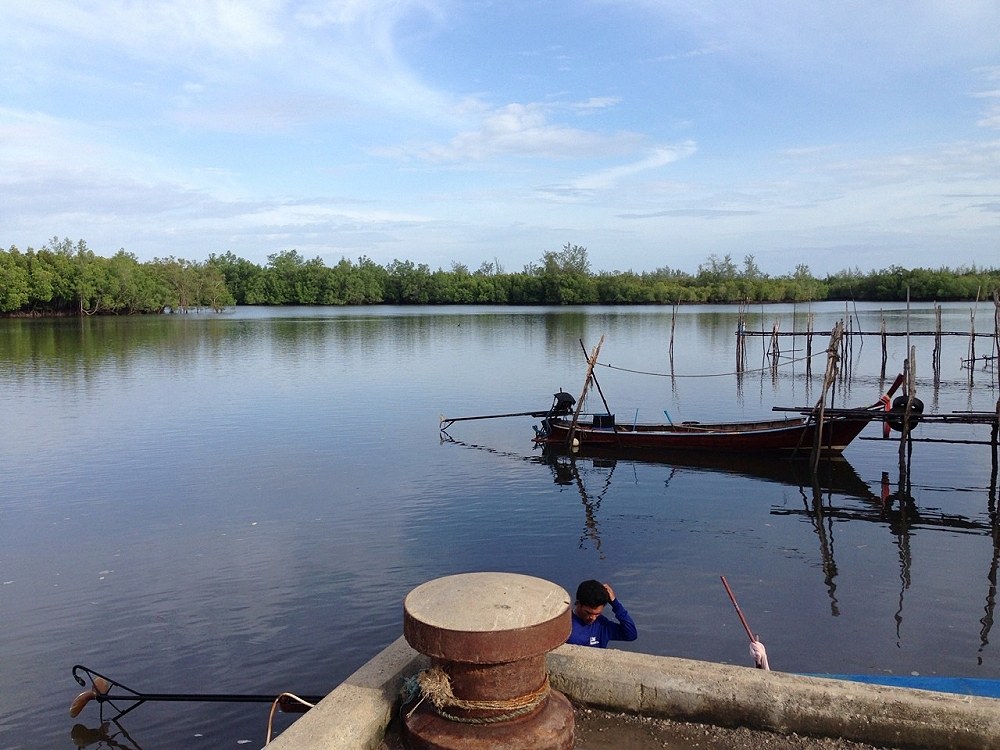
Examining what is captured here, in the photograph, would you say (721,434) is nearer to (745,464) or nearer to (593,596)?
(745,464)

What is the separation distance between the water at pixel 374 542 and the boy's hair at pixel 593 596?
3793 mm

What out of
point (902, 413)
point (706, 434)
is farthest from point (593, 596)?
point (706, 434)

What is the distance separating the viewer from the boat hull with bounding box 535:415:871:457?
20609 mm

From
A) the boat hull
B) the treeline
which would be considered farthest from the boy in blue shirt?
the treeline

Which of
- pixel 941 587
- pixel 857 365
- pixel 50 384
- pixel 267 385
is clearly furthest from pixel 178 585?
pixel 857 365

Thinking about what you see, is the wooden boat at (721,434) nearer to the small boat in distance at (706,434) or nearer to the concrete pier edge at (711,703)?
the small boat in distance at (706,434)

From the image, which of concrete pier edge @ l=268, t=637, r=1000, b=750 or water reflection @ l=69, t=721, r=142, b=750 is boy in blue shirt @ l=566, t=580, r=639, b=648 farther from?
water reflection @ l=69, t=721, r=142, b=750

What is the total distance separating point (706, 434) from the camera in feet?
70.2

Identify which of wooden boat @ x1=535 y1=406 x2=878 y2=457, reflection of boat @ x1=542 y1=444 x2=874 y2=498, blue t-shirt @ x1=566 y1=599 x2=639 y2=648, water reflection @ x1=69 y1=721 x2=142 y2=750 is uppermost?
blue t-shirt @ x1=566 y1=599 x2=639 y2=648

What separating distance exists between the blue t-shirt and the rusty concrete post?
1.94 metres

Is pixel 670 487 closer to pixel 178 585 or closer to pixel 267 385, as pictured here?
pixel 178 585

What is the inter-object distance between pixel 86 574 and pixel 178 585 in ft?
5.80

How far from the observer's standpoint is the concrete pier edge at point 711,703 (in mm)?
4777

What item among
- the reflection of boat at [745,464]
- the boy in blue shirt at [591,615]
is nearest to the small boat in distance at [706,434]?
the reflection of boat at [745,464]
